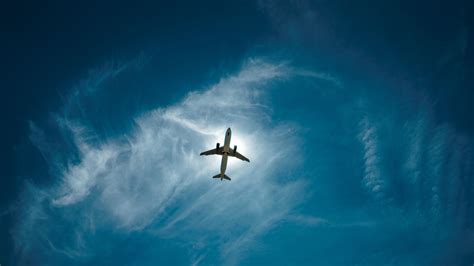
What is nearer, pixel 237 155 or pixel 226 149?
pixel 226 149

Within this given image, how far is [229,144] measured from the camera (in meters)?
109

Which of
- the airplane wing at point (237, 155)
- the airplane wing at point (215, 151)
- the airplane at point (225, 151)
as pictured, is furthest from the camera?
the airplane wing at point (215, 151)

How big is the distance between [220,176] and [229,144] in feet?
42.9

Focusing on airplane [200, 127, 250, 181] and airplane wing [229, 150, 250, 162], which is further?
airplane wing [229, 150, 250, 162]

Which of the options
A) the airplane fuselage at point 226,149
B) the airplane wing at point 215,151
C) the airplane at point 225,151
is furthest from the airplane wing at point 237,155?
the airplane wing at point 215,151

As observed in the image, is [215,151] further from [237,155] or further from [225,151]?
[237,155]

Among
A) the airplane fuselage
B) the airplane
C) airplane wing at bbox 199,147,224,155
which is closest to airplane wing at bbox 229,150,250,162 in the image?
the airplane

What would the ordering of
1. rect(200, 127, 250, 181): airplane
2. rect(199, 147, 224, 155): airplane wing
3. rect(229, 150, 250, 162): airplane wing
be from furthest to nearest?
rect(199, 147, 224, 155): airplane wing < rect(229, 150, 250, 162): airplane wing < rect(200, 127, 250, 181): airplane

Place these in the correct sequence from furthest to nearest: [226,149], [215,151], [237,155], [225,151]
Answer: [237,155], [215,151], [225,151], [226,149]

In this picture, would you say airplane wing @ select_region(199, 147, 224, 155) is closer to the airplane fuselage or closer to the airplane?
the airplane

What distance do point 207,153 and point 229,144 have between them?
327 inches

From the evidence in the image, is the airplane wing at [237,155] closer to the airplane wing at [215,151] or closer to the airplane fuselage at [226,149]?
the airplane fuselage at [226,149]

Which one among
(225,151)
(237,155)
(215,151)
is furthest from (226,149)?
(237,155)

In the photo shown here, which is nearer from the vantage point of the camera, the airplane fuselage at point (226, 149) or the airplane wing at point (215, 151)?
the airplane fuselage at point (226, 149)
